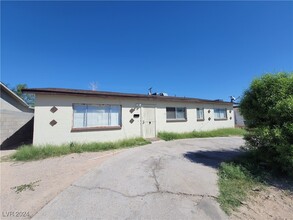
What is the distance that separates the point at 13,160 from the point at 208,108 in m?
14.1

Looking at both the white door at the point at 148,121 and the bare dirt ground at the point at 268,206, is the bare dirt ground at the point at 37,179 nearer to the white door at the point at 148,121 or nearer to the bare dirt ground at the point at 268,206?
the bare dirt ground at the point at 268,206

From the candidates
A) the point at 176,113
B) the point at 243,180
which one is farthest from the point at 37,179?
the point at 176,113

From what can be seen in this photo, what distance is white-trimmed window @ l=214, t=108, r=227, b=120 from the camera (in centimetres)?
1576

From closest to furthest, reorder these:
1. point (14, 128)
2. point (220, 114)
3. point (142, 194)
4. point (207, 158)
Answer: point (142, 194)
point (207, 158)
point (14, 128)
point (220, 114)

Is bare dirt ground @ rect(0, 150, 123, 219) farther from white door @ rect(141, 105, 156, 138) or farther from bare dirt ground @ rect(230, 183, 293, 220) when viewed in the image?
white door @ rect(141, 105, 156, 138)

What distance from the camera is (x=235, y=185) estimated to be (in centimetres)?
389

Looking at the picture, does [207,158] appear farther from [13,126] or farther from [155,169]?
[13,126]

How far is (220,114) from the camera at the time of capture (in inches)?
642

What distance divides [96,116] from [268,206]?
26.8 feet

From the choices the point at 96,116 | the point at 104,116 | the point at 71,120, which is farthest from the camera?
the point at 104,116

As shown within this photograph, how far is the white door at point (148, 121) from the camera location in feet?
35.6

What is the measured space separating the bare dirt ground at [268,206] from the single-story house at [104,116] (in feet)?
24.6

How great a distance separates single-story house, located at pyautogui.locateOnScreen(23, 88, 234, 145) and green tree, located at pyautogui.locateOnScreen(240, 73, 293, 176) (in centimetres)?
645

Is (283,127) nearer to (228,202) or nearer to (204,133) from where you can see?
(228,202)
